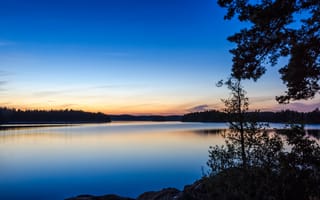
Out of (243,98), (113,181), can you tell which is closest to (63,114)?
(113,181)

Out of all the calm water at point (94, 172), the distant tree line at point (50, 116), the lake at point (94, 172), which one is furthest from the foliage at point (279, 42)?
the distant tree line at point (50, 116)

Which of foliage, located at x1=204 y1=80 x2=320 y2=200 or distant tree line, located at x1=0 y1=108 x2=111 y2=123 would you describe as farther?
distant tree line, located at x1=0 y1=108 x2=111 y2=123

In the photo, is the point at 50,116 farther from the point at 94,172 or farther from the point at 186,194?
the point at 186,194

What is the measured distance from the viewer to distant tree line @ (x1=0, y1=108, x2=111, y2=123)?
14110 centimetres

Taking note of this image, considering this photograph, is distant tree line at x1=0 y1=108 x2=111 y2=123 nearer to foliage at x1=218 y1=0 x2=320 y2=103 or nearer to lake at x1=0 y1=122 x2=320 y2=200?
lake at x1=0 y1=122 x2=320 y2=200

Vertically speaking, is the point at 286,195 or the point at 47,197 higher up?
the point at 286,195

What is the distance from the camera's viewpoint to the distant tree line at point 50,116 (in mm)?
141100

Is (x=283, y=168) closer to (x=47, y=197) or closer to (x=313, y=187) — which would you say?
(x=313, y=187)

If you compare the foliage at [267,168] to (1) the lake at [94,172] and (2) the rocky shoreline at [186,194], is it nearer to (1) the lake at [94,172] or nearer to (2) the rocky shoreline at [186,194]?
(2) the rocky shoreline at [186,194]

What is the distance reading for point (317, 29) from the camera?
796 centimetres

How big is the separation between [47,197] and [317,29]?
53.6ft

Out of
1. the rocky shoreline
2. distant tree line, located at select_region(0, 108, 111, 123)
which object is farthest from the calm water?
distant tree line, located at select_region(0, 108, 111, 123)

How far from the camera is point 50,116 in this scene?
16312 cm

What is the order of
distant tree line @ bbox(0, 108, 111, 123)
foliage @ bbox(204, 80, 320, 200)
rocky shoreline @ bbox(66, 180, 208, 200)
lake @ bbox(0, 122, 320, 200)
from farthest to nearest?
distant tree line @ bbox(0, 108, 111, 123), lake @ bbox(0, 122, 320, 200), rocky shoreline @ bbox(66, 180, 208, 200), foliage @ bbox(204, 80, 320, 200)
